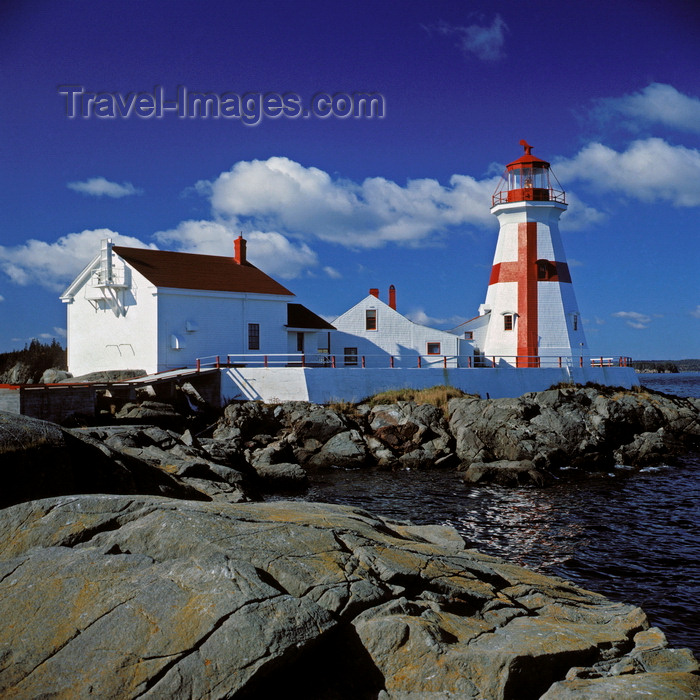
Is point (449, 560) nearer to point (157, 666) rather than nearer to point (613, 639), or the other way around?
point (613, 639)

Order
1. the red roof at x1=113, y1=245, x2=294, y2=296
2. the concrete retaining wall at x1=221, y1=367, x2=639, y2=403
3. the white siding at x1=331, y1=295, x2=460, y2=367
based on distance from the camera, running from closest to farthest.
Answer: the concrete retaining wall at x1=221, y1=367, x2=639, y2=403 < the red roof at x1=113, y1=245, x2=294, y2=296 < the white siding at x1=331, y1=295, x2=460, y2=367

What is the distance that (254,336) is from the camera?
110 feet

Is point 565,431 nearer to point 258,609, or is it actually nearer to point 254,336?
point 254,336

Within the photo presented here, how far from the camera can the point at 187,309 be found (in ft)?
102

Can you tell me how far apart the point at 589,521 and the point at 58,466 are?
42.0ft

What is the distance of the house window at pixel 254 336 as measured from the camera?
3350 centimetres

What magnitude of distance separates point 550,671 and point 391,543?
247 centimetres

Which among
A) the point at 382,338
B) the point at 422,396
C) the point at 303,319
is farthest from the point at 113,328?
the point at 422,396

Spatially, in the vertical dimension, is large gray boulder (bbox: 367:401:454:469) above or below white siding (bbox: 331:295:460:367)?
below

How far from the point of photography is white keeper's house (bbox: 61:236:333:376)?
1209 inches

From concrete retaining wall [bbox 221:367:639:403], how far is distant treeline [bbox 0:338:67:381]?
566 inches

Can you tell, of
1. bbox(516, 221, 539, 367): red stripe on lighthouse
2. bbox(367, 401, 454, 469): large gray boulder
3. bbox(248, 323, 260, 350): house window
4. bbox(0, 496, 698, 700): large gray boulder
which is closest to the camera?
bbox(0, 496, 698, 700): large gray boulder

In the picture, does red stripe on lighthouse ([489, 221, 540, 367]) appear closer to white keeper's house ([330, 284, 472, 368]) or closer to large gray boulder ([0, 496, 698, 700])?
white keeper's house ([330, 284, 472, 368])

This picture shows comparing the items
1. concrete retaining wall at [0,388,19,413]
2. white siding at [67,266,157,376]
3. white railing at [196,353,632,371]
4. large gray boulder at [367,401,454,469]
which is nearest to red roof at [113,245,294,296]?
white siding at [67,266,157,376]
